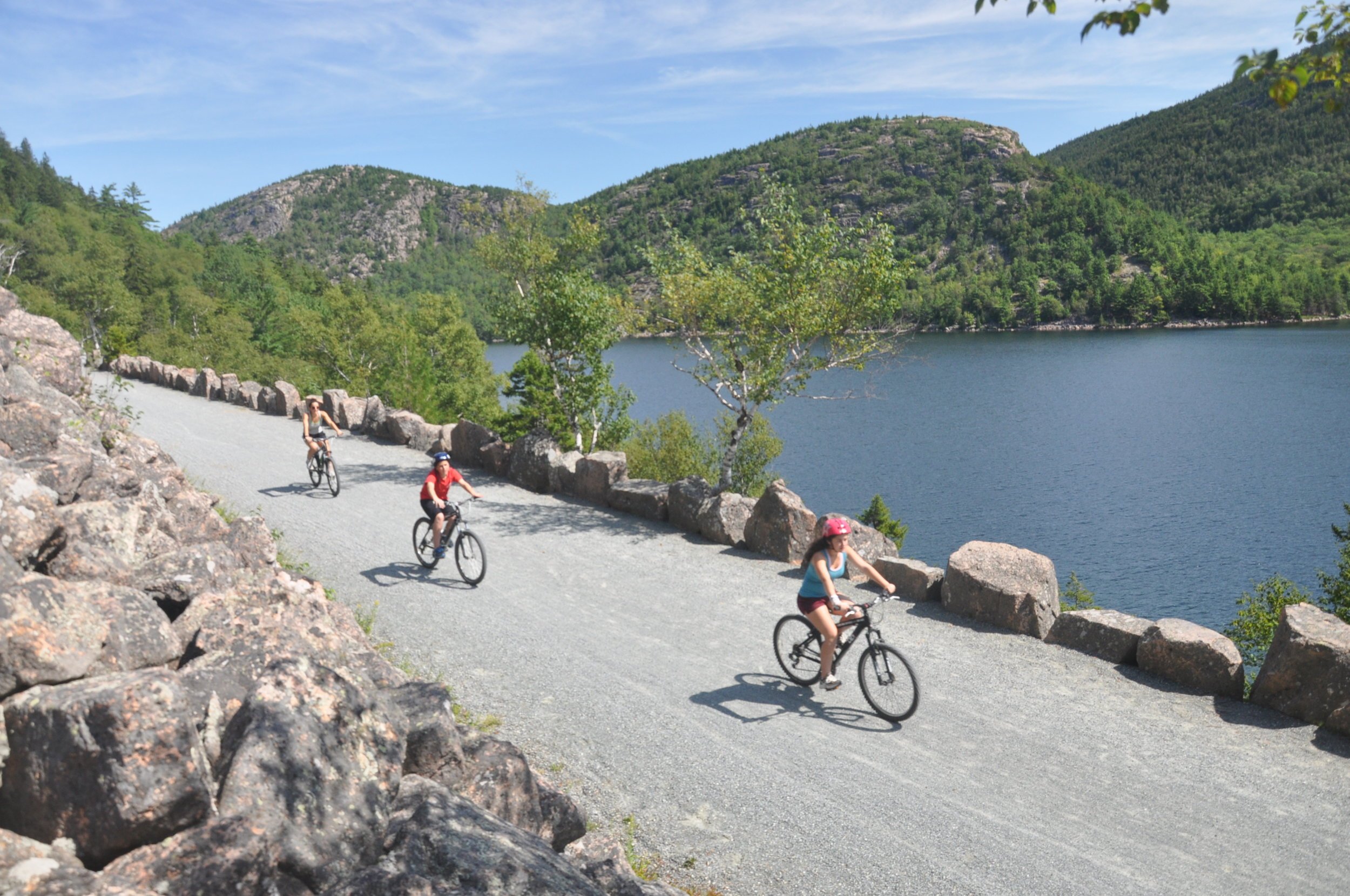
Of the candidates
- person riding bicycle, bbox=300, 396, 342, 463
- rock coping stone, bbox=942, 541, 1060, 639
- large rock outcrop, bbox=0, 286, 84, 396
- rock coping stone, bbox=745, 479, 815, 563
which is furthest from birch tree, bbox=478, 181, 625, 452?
rock coping stone, bbox=942, 541, 1060, 639

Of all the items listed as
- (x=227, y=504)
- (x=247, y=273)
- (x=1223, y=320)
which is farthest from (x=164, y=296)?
(x=1223, y=320)

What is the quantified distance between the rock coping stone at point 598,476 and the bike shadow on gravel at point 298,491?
5546 millimetres

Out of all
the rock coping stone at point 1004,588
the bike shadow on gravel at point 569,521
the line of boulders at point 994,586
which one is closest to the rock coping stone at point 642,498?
the line of boulders at point 994,586

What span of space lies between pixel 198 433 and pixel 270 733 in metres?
25.4

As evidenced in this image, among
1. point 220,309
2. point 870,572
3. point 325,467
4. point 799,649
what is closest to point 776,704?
point 799,649

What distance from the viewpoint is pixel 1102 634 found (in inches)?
418

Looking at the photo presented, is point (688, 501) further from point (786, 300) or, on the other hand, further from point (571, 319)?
point (571, 319)

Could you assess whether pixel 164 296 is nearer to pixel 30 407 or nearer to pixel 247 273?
pixel 247 273

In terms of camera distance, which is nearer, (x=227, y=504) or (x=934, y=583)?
(x=934, y=583)

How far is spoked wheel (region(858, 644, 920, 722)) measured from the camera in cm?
893

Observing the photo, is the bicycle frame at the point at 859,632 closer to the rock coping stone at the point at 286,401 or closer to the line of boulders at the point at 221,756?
the line of boulders at the point at 221,756

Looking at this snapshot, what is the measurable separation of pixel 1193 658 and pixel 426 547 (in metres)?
11.2

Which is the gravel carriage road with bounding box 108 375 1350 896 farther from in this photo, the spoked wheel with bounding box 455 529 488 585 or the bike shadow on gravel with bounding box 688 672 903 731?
the spoked wheel with bounding box 455 529 488 585

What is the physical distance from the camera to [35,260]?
8875cm
